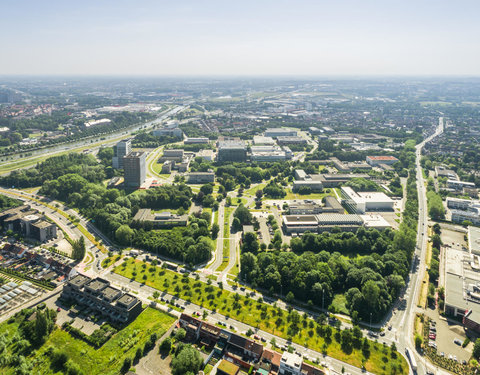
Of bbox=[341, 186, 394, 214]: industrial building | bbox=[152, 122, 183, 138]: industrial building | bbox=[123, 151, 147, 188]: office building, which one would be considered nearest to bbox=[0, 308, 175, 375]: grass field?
bbox=[123, 151, 147, 188]: office building

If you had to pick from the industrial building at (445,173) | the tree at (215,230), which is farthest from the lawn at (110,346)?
the industrial building at (445,173)

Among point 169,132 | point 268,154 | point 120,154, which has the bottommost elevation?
point 268,154

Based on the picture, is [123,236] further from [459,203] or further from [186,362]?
[459,203]

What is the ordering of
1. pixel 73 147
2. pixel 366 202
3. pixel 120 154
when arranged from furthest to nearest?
pixel 73 147 < pixel 120 154 < pixel 366 202

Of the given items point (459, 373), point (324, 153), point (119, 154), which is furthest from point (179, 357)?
point (324, 153)

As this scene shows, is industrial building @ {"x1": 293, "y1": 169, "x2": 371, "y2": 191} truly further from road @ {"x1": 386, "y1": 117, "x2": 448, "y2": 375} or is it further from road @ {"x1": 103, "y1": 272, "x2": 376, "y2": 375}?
road @ {"x1": 103, "y1": 272, "x2": 376, "y2": 375}

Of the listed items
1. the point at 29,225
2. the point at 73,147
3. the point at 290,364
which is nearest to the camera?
the point at 290,364

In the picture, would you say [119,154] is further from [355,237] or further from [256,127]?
[256,127]

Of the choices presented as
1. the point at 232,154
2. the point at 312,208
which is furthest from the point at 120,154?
the point at 312,208
